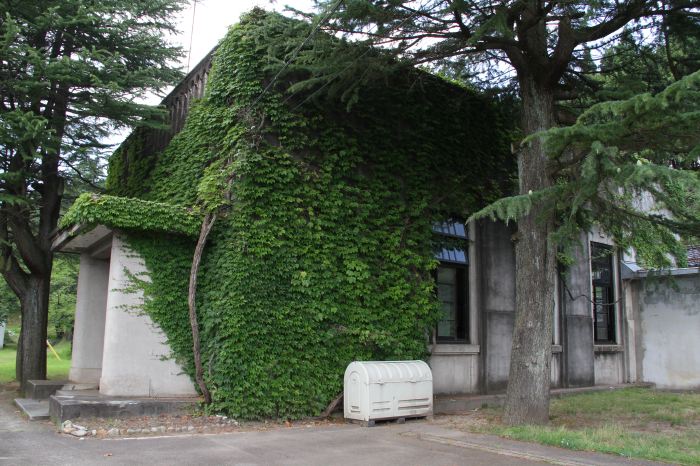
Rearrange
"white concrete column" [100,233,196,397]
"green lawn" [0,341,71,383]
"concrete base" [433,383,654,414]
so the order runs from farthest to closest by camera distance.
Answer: "green lawn" [0,341,71,383], "concrete base" [433,383,654,414], "white concrete column" [100,233,196,397]

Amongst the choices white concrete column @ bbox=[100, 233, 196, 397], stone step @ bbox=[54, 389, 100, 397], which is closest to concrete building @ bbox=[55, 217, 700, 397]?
white concrete column @ bbox=[100, 233, 196, 397]

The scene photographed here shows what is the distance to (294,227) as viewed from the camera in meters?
11.0

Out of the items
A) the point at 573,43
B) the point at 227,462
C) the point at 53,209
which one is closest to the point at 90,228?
the point at 53,209

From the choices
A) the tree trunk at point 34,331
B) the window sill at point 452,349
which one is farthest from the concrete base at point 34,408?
the window sill at point 452,349

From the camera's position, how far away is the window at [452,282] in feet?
44.4

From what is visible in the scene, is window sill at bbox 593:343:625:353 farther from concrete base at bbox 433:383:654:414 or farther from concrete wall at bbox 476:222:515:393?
concrete wall at bbox 476:222:515:393

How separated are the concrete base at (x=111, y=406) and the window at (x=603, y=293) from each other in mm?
12412

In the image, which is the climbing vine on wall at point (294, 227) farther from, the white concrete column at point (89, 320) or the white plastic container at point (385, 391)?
the white concrete column at point (89, 320)

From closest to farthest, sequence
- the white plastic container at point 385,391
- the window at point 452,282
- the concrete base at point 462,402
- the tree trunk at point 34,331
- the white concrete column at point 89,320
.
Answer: the white plastic container at point 385,391, the concrete base at point 462,402, the window at point 452,282, the white concrete column at point 89,320, the tree trunk at point 34,331

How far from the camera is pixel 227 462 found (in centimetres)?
725

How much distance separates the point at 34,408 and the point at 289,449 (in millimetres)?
5526

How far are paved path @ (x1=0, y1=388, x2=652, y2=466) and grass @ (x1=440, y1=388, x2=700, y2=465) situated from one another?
14.3 inches

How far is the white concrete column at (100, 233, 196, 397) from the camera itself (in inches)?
408

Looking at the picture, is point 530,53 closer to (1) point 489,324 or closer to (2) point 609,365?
(1) point 489,324
